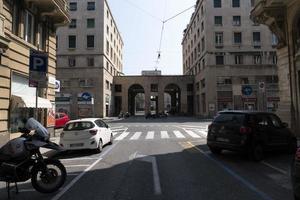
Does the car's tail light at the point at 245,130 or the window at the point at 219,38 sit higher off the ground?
the window at the point at 219,38

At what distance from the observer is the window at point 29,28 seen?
16.3 meters

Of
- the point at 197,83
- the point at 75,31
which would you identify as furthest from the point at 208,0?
the point at 75,31

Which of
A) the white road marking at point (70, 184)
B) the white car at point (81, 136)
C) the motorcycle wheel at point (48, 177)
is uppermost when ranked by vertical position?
the white car at point (81, 136)

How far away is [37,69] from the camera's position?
10492mm

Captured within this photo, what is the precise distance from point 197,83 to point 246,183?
56.6 meters

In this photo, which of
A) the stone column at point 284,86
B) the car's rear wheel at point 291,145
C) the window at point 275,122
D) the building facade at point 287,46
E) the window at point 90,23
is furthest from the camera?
the window at point 90,23

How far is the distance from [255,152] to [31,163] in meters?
6.82

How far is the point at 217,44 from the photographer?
5400cm

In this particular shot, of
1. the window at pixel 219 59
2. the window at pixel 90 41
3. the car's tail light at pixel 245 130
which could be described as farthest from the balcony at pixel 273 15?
the window at pixel 90 41

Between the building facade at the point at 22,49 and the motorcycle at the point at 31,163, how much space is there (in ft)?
14.7

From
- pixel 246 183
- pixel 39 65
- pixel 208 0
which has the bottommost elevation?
pixel 246 183

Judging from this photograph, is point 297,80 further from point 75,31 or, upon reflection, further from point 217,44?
point 75,31

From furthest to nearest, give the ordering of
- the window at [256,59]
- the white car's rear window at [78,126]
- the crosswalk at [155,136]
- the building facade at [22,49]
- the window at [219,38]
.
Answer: the window at [219,38] → the window at [256,59] → the crosswalk at [155,136] → the building facade at [22,49] → the white car's rear window at [78,126]

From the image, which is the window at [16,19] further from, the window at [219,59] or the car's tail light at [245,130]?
the window at [219,59]
